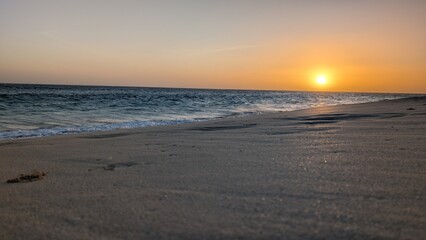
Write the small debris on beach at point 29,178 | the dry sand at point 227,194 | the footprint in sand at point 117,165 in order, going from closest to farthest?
the dry sand at point 227,194
the small debris on beach at point 29,178
the footprint in sand at point 117,165

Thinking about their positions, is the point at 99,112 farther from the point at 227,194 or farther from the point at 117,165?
the point at 227,194

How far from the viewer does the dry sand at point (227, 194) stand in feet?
6.84

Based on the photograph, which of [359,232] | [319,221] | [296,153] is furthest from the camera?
[296,153]

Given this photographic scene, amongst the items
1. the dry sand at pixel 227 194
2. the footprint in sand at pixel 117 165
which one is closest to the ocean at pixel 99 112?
the footprint in sand at pixel 117 165

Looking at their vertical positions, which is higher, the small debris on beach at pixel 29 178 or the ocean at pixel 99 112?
the small debris on beach at pixel 29 178

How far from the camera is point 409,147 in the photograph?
433cm

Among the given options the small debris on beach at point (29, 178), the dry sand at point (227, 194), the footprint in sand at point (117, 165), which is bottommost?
the small debris on beach at point (29, 178)

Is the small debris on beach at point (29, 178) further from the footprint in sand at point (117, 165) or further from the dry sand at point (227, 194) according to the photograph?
the footprint in sand at point (117, 165)

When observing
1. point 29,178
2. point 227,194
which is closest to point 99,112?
point 29,178

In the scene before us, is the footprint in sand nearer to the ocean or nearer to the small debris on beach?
the small debris on beach

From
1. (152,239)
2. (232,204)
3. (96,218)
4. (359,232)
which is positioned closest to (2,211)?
(96,218)

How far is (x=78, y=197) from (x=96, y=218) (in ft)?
1.88

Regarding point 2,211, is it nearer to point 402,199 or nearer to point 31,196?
point 31,196

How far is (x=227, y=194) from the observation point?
271 centimetres
